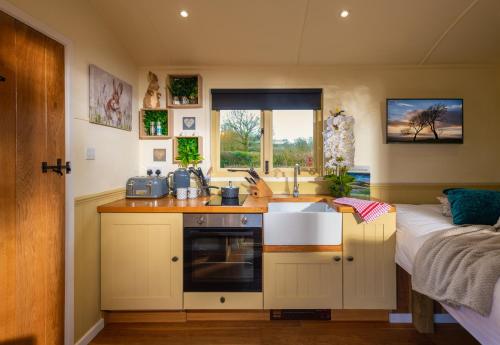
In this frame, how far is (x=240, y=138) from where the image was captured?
290 centimetres

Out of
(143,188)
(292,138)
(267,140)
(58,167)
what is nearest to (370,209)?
(292,138)

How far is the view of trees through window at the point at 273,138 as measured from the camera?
113 inches

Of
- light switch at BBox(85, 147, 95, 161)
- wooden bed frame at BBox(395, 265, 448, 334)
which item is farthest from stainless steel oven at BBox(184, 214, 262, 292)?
wooden bed frame at BBox(395, 265, 448, 334)

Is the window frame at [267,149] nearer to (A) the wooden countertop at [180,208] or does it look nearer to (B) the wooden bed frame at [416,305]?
(A) the wooden countertop at [180,208]

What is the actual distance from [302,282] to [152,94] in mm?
2185

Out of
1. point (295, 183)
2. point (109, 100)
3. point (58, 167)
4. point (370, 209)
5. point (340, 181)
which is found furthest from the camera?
point (295, 183)

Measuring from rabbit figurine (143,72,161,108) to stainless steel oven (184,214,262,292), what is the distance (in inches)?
49.5

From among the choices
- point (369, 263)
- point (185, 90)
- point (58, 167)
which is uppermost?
point (185, 90)

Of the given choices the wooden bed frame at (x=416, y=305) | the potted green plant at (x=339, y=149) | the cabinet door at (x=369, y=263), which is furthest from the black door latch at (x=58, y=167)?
the wooden bed frame at (x=416, y=305)

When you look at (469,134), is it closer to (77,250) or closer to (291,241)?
(291,241)

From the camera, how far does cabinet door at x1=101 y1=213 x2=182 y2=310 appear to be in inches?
83.0

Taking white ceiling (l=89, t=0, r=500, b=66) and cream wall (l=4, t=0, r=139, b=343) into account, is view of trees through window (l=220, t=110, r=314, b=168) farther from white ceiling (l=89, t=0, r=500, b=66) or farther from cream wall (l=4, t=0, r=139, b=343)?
cream wall (l=4, t=0, r=139, b=343)

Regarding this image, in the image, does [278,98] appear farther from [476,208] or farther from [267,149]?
[476,208]

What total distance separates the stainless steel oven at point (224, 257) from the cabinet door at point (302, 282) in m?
0.10
